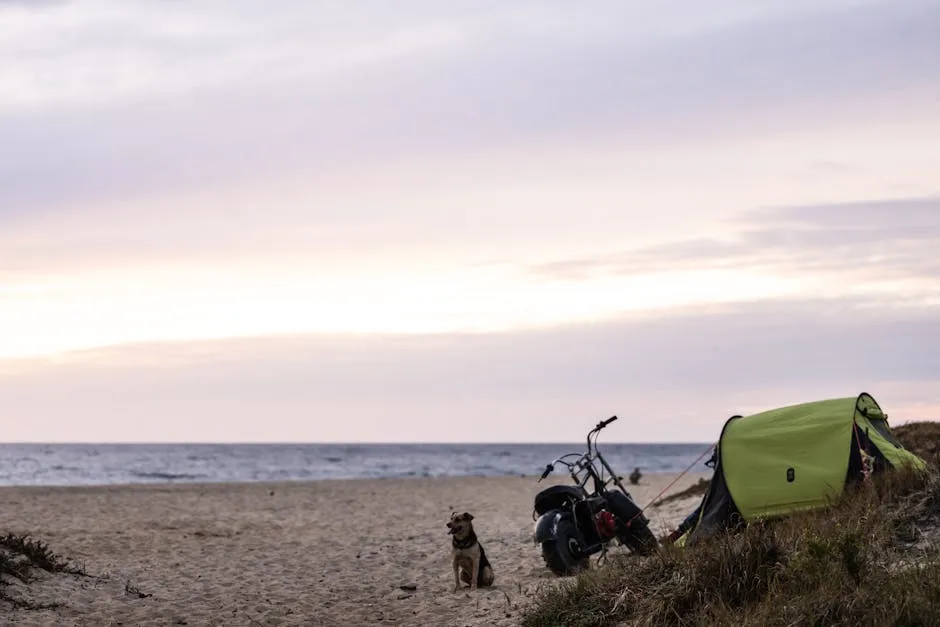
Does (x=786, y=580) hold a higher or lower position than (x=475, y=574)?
higher

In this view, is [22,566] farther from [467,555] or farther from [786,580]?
[786,580]

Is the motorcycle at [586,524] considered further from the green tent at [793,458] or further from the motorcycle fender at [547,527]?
the green tent at [793,458]

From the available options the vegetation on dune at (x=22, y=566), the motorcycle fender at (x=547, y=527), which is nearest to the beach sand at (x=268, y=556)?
the vegetation on dune at (x=22, y=566)

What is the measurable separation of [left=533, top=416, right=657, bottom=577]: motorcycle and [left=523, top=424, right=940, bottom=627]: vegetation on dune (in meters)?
2.04

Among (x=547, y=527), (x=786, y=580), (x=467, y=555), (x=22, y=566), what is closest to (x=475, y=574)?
(x=467, y=555)

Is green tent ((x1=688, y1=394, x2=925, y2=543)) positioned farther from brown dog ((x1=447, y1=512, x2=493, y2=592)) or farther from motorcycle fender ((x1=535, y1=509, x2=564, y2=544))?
brown dog ((x1=447, y1=512, x2=493, y2=592))

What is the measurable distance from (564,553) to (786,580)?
4.15 metres

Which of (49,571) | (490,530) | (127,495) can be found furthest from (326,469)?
(49,571)

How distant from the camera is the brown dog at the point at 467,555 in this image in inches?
440

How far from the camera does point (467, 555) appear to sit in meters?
11.3

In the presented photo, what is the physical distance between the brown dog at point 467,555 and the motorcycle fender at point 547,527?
26.8 inches

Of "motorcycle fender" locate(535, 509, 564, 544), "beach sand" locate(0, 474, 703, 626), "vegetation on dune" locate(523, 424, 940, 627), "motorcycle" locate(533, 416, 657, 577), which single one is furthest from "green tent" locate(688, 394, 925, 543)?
"beach sand" locate(0, 474, 703, 626)

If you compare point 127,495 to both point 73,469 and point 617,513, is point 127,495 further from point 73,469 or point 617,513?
point 73,469

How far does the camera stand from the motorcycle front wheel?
1134 centimetres
